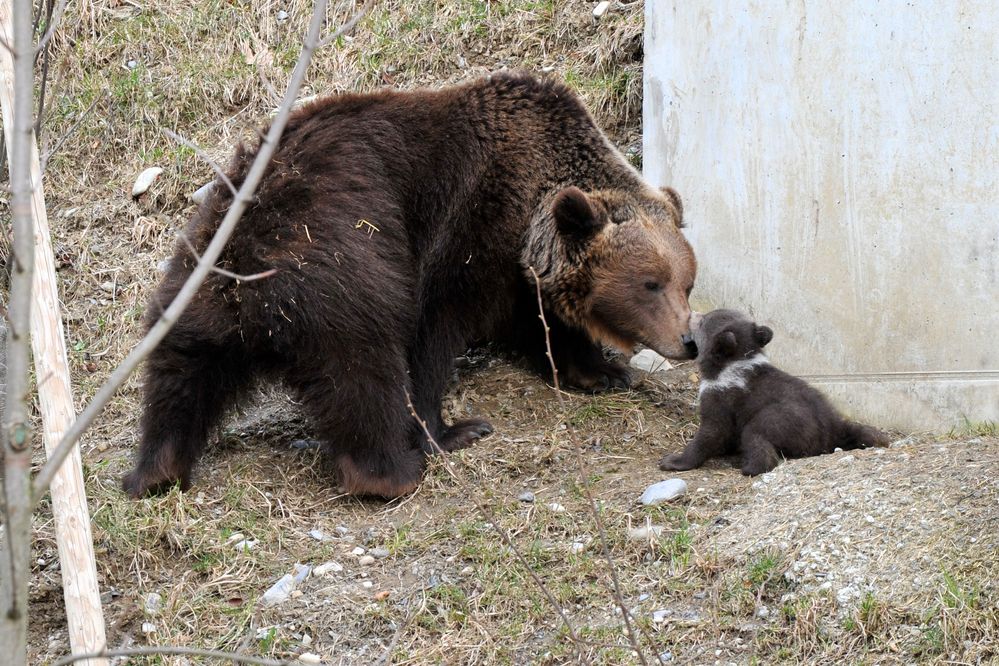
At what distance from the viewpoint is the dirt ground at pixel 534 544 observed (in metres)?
4.35

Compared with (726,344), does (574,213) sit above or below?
above

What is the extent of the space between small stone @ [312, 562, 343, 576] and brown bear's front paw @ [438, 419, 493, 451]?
116cm

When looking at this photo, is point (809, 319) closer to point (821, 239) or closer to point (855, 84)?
point (821, 239)

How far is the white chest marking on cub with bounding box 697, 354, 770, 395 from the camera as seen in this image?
5785 millimetres

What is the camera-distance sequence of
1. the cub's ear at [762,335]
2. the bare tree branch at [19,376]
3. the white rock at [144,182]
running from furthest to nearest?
the white rock at [144,182]
the cub's ear at [762,335]
the bare tree branch at [19,376]

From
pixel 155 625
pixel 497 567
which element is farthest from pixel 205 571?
pixel 497 567

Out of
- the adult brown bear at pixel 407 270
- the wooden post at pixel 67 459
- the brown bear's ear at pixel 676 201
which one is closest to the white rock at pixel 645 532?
the adult brown bear at pixel 407 270

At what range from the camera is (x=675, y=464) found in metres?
5.84

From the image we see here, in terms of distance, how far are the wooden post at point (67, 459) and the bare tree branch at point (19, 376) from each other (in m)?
2.15

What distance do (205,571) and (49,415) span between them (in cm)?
127

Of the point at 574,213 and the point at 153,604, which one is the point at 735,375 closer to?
the point at 574,213

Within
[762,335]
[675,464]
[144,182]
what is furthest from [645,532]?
[144,182]

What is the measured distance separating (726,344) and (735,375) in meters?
0.17

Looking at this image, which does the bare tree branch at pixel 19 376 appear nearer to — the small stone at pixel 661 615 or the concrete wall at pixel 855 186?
the small stone at pixel 661 615
